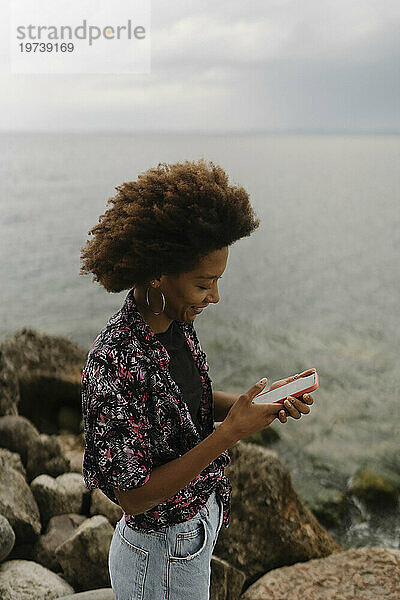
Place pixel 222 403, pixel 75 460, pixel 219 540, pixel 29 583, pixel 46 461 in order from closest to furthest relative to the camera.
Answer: pixel 222 403
pixel 29 583
pixel 219 540
pixel 46 461
pixel 75 460

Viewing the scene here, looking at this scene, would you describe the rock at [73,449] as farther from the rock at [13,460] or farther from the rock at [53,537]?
the rock at [53,537]

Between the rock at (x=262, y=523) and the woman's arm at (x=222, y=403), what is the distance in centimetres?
110

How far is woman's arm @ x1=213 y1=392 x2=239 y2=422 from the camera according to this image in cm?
158

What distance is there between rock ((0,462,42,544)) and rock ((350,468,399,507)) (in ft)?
8.10

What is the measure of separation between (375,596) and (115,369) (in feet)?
5.19

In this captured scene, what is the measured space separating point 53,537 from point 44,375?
4.29 feet

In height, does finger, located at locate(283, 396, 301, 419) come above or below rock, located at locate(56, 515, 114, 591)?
above

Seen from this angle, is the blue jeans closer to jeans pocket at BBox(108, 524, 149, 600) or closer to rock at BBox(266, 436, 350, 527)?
jeans pocket at BBox(108, 524, 149, 600)

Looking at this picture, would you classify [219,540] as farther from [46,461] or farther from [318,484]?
[318,484]

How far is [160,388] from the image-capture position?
4.29ft

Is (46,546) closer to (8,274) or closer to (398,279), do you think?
(8,274)

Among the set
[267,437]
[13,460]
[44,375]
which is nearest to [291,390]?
[13,460]

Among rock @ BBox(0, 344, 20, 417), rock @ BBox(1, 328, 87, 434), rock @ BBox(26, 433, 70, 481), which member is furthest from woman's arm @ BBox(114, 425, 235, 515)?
rock @ BBox(1, 328, 87, 434)

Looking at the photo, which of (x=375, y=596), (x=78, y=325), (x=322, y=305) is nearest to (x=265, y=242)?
(x=322, y=305)
